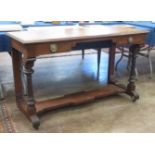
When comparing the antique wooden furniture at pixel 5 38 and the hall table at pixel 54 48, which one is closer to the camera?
the hall table at pixel 54 48

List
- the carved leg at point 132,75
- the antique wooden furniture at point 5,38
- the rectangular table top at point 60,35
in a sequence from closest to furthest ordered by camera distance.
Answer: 1. the rectangular table top at point 60,35
2. the antique wooden furniture at point 5,38
3. the carved leg at point 132,75

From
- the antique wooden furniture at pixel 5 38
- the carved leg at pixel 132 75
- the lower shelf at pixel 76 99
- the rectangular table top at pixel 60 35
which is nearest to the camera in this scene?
the rectangular table top at pixel 60 35

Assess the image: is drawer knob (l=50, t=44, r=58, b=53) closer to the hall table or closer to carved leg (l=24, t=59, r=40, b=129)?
the hall table

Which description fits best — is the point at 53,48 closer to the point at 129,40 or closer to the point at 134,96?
the point at 129,40

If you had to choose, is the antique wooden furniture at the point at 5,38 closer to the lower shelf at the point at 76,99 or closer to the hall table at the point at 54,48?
the hall table at the point at 54,48

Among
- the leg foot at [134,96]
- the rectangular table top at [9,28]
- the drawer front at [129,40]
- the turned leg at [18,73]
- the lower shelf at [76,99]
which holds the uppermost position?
the rectangular table top at [9,28]

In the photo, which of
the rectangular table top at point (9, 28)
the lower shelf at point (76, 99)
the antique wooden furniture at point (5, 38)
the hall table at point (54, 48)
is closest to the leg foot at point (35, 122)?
the hall table at point (54, 48)

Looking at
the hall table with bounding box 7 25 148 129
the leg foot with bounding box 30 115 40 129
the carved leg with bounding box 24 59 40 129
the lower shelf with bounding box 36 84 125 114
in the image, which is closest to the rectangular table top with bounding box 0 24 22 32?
the hall table with bounding box 7 25 148 129

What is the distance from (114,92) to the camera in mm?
2203

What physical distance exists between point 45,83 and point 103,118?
0.94 meters

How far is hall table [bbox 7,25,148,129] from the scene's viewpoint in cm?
159

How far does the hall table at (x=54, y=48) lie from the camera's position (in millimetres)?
1591

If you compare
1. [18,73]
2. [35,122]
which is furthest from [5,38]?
[35,122]

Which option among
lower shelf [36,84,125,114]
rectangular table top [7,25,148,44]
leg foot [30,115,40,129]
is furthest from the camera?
lower shelf [36,84,125,114]
